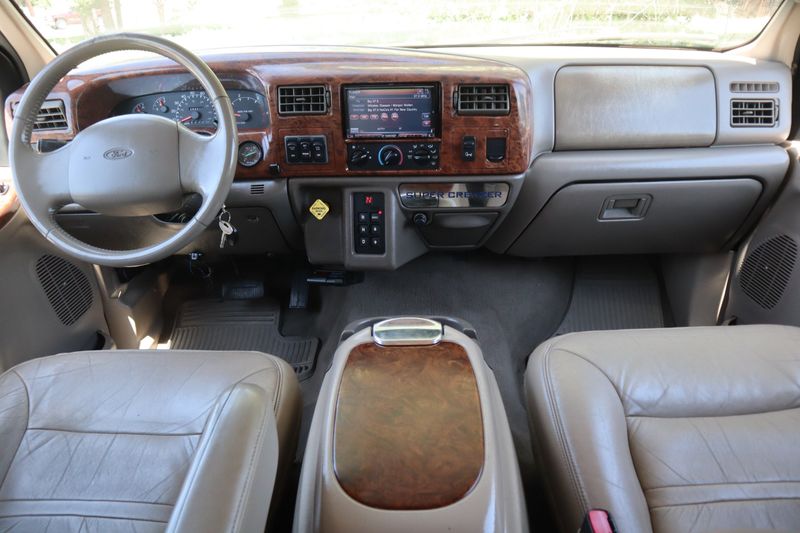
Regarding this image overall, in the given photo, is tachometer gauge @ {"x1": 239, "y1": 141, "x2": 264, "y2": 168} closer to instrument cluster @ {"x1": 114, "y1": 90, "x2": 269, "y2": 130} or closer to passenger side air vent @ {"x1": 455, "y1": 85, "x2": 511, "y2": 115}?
instrument cluster @ {"x1": 114, "y1": 90, "x2": 269, "y2": 130}

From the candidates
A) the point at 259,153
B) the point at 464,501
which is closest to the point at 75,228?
the point at 259,153

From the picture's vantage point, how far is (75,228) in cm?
187

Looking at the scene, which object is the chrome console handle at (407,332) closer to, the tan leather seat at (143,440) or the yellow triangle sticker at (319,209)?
the tan leather seat at (143,440)

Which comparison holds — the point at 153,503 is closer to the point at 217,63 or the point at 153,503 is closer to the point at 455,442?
the point at 455,442

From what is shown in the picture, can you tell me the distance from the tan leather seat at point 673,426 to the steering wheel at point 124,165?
0.90 meters

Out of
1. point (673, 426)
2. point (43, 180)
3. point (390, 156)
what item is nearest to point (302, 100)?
point (390, 156)

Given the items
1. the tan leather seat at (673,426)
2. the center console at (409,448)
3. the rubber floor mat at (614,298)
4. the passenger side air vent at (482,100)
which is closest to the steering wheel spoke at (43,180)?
the center console at (409,448)

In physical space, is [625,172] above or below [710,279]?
above

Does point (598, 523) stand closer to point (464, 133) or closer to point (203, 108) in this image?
point (464, 133)

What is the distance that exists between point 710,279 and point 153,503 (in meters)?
2.13

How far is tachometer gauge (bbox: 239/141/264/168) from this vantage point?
5.49 feet

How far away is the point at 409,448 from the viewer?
41.3 inches

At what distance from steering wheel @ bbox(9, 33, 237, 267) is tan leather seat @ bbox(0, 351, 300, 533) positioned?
288 millimetres

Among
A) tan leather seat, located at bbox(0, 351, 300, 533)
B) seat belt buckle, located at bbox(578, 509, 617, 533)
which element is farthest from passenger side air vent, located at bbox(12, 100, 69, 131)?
seat belt buckle, located at bbox(578, 509, 617, 533)
